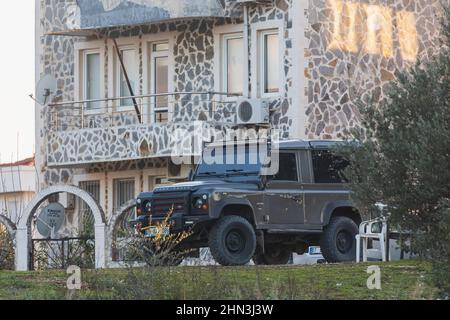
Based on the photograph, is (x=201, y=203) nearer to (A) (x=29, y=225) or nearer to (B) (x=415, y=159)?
(A) (x=29, y=225)

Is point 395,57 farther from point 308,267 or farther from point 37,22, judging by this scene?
point 308,267

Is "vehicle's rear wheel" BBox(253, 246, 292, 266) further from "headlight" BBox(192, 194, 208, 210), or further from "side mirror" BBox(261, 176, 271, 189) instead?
"headlight" BBox(192, 194, 208, 210)

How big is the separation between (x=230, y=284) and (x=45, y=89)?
22614 millimetres

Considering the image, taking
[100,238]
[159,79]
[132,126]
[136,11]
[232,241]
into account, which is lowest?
[100,238]

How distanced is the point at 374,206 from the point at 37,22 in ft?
81.3

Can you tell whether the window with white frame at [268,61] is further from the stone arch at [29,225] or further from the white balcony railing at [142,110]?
the stone arch at [29,225]

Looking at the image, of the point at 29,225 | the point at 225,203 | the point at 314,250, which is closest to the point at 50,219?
the point at 29,225

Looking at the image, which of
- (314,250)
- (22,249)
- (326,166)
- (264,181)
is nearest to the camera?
(264,181)

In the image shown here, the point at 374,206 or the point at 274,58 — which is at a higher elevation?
the point at 274,58

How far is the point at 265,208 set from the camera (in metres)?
27.2

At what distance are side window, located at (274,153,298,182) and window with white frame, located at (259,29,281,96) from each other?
9.19 m

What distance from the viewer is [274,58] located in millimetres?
37156

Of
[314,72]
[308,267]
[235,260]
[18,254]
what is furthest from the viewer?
[314,72]
